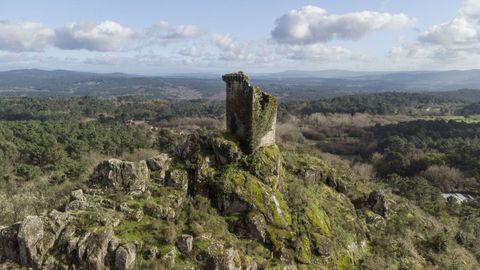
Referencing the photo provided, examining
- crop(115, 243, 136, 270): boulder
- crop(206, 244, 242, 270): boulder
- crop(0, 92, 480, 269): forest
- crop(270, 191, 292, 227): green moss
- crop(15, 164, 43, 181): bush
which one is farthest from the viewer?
crop(15, 164, 43, 181): bush

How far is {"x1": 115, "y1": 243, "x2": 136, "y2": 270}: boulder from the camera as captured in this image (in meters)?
17.8

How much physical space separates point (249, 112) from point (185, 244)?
31.1 feet

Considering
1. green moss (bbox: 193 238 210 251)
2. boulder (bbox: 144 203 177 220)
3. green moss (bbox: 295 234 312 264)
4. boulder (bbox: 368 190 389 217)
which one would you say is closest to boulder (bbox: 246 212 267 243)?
green moss (bbox: 295 234 312 264)

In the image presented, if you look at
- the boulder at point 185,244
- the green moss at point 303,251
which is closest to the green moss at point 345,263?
the green moss at point 303,251

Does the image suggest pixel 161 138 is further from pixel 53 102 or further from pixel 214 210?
pixel 53 102

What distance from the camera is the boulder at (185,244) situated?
1958 cm

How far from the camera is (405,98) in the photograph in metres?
191

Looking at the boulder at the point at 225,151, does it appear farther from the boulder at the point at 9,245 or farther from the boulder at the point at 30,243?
the boulder at the point at 9,245

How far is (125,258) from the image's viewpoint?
1784 cm

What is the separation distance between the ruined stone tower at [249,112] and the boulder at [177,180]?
435 centimetres

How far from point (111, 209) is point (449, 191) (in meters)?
65.4

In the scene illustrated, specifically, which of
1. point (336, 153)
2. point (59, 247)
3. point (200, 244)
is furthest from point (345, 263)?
point (336, 153)

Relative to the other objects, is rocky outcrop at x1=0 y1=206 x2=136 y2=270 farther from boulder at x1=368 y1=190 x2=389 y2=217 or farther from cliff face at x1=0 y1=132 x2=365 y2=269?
boulder at x1=368 y1=190 x2=389 y2=217

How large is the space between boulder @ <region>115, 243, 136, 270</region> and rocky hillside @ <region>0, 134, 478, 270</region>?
0.15 feet
